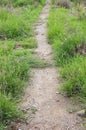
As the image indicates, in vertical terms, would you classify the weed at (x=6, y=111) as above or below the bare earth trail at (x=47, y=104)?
above

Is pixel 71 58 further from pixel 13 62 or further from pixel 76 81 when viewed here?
pixel 76 81

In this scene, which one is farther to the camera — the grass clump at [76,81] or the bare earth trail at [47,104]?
the grass clump at [76,81]

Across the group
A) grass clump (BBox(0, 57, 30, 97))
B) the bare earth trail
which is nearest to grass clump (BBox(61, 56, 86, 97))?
the bare earth trail

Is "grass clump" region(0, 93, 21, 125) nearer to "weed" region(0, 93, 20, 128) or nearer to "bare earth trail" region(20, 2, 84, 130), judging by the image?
"weed" region(0, 93, 20, 128)

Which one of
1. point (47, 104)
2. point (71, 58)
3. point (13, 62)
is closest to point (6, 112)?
point (47, 104)

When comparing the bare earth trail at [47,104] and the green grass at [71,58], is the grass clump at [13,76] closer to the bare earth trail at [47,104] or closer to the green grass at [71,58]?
the bare earth trail at [47,104]

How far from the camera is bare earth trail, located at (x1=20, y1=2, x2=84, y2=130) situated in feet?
15.1

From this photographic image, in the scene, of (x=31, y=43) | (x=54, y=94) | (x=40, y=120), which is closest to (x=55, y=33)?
(x=31, y=43)

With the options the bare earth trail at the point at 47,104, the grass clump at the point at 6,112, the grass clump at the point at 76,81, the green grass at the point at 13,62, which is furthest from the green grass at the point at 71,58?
the grass clump at the point at 6,112

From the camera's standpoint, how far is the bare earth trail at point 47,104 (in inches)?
182

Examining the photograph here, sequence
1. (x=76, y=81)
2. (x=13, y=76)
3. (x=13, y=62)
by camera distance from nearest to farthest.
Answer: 1. (x=76, y=81)
2. (x=13, y=76)
3. (x=13, y=62)

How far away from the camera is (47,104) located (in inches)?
205

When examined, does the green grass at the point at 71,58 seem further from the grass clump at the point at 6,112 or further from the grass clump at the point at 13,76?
the grass clump at the point at 6,112

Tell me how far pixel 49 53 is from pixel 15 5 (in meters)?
10.8
